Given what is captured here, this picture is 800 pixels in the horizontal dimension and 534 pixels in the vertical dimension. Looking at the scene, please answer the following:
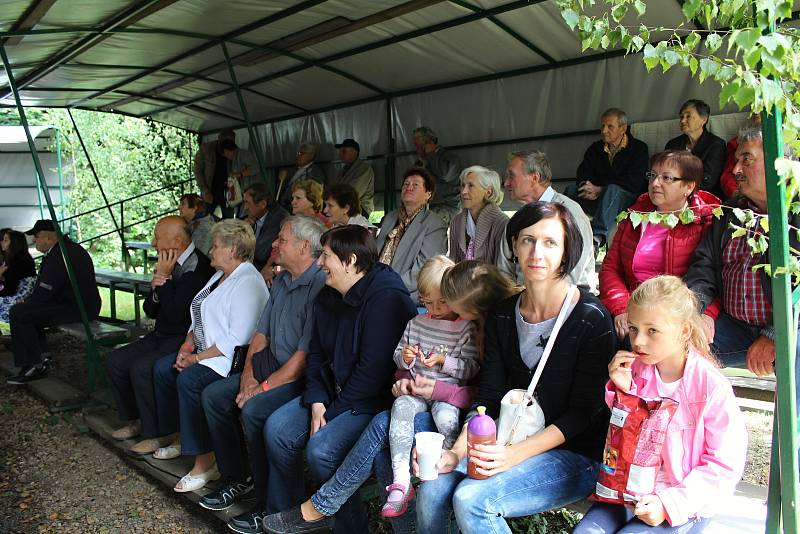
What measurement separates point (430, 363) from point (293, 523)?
1.03 metres

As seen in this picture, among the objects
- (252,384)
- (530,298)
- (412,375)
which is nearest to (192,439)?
(252,384)

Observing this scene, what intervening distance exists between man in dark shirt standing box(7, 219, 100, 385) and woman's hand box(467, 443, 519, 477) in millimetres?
4913

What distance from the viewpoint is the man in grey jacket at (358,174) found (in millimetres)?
7938

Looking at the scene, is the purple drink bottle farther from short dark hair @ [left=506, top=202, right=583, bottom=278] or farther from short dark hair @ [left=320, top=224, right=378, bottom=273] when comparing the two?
short dark hair @ [left=320, top=224, right=378, bottom=273]

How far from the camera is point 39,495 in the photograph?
397 centimetres

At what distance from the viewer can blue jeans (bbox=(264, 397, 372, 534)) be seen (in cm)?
286

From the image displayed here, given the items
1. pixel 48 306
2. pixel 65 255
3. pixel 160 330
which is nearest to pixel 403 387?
pixel 160 330

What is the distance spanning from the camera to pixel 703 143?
15.1 feet

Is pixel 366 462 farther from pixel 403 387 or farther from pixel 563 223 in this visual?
pixel 563 223

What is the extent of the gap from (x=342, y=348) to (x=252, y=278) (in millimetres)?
1073

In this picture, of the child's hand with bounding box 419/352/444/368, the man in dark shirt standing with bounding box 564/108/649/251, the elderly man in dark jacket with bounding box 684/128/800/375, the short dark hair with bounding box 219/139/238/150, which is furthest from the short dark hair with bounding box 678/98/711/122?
the short dark hair with bounding box 219/139/238/150

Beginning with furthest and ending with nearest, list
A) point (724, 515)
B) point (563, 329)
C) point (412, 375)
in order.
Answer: point (412, 375) → point (563, 329) → point (724, 515)

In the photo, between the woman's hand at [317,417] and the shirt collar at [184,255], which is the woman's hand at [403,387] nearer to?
the woman's hand at [317,417]

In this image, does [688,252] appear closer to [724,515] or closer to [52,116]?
[724,515]
